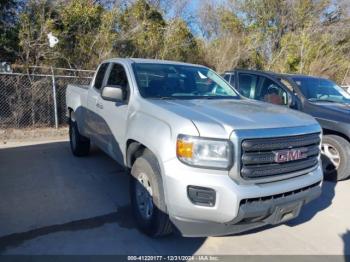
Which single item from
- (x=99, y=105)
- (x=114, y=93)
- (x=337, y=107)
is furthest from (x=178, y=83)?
(x=337, y=107)

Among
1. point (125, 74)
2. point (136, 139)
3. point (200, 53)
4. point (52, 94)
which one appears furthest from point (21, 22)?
point (200, 53)

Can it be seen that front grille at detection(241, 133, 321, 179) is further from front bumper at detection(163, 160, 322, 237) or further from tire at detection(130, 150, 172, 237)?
tire at detection(130, 150, 172, 237)

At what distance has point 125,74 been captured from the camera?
14.1 feet

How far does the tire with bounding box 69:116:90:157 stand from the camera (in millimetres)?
6270

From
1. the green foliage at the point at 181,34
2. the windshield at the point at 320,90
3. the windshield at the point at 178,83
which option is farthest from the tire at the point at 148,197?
the green foliage at the point at 181,34

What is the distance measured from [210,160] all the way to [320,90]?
14.6ft

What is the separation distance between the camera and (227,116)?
3.06m

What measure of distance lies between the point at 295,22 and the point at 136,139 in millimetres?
21819

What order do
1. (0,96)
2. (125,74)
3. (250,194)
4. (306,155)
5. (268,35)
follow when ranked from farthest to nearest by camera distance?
(268,35), (0,96), (125,74), (306,155), (250,194)

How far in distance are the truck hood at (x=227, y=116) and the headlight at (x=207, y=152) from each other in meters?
0.08

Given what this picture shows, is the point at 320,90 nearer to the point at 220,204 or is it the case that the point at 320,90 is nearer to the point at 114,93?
the point at 114,93

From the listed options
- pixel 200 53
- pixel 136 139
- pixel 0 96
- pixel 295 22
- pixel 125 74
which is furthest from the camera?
pixel 295 22

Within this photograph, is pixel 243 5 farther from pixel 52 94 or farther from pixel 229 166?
pixel 229 166

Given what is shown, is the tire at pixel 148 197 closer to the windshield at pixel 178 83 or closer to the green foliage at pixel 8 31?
the windshield at pixel 178 83
